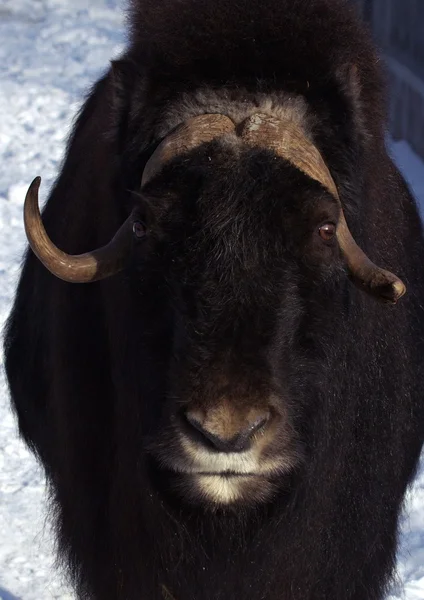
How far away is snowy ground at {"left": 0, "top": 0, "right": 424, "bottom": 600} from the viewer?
4.95 metres

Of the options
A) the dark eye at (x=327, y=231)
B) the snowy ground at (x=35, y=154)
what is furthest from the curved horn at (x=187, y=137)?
the snowy ground at (x=35, y=154)

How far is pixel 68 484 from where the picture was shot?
152 inches

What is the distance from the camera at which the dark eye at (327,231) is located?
2834 millimetres

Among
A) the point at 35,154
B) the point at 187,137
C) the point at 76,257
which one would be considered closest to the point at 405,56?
the point at 35,154

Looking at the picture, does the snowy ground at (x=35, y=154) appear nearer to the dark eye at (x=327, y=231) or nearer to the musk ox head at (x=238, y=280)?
the musk ox head at (x=238, y=280)

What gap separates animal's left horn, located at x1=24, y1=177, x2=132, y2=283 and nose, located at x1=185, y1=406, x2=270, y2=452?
684 mm

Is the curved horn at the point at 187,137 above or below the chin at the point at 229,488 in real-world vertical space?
above

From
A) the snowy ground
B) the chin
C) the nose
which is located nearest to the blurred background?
the snowy ground

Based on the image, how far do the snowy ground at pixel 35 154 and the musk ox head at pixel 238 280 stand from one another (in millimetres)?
2139

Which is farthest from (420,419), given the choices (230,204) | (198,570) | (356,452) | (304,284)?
(230,204)

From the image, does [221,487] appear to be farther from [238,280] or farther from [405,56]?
[405,56]

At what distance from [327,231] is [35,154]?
258 inches

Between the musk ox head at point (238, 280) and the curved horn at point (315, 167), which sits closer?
the musk ox head at point (238, 280)

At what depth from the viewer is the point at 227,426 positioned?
8.20 ft
